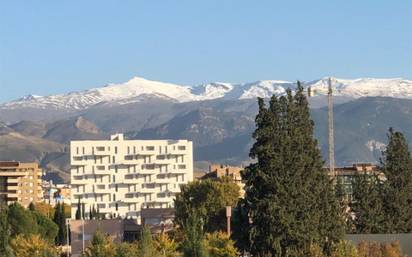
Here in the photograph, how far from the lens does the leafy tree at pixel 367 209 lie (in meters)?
80.0

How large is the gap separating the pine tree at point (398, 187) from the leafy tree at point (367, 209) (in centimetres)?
64

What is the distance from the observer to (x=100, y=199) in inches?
7269

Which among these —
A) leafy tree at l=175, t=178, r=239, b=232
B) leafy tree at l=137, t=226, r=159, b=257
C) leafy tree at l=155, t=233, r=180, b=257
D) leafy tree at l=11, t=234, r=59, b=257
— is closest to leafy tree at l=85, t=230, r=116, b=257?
leafy tree at l=137, t=226, r=159, b=257

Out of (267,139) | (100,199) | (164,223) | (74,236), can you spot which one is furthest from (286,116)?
(100,199)

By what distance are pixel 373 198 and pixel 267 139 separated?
20.4 m

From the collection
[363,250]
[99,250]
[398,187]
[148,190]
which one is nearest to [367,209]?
[398,187]

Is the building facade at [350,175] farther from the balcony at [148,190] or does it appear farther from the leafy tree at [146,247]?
the leafy tree at [146,247]

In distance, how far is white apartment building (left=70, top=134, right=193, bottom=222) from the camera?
606 ft

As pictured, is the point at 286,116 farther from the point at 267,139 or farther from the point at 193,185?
the point at 193,185

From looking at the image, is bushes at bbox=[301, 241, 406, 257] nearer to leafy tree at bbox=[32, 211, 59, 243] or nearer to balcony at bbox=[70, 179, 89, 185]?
leafy tree at bbox=[32, 211, 59, 243]

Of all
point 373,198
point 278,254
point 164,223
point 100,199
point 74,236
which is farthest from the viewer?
point 100,199

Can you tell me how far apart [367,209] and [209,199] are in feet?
104

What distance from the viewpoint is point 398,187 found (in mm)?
81500

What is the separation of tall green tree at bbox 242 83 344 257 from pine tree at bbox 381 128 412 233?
16441 mm
